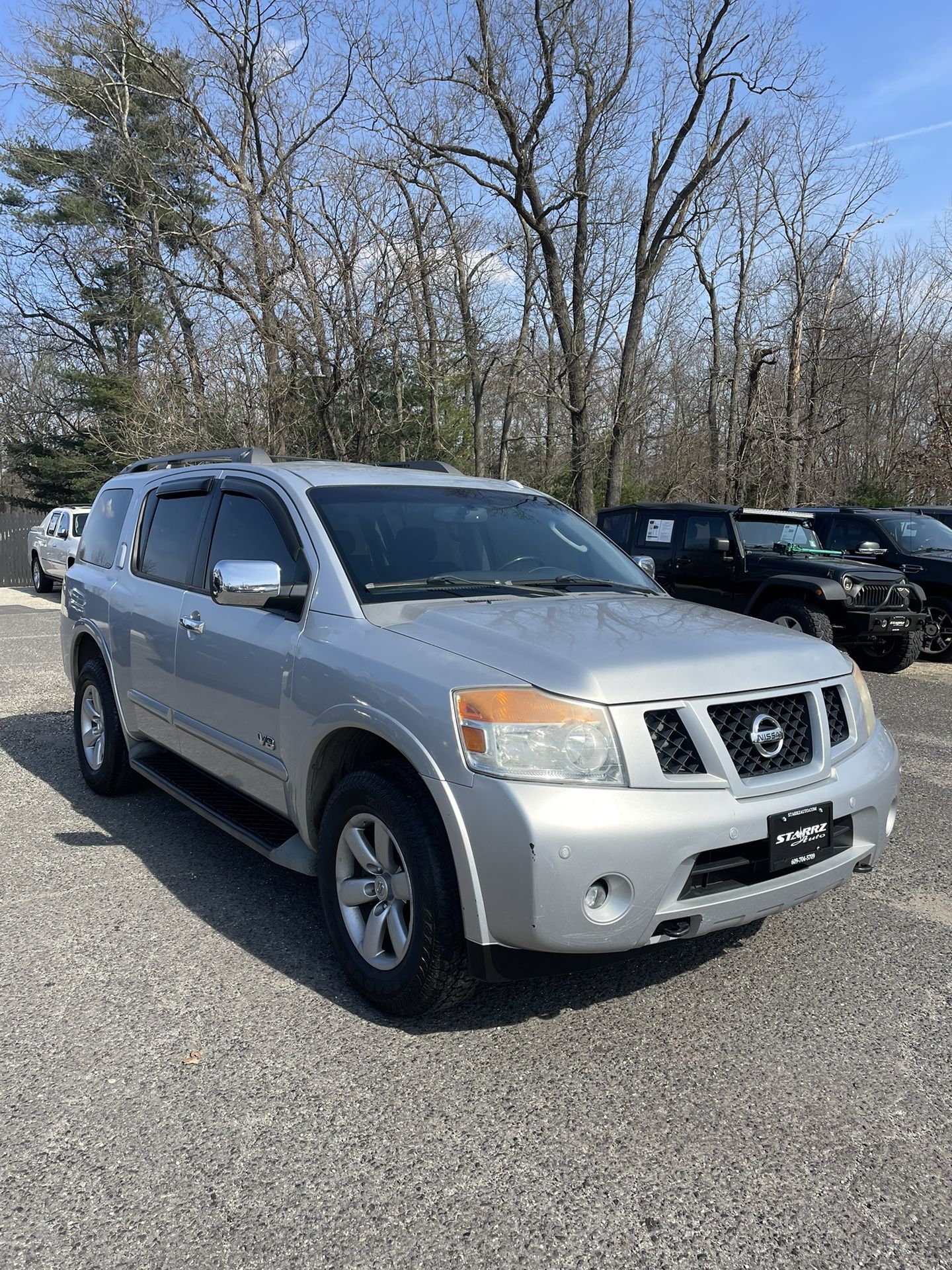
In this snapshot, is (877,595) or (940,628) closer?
(877,595)

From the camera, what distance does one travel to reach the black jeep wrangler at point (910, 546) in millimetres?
11805

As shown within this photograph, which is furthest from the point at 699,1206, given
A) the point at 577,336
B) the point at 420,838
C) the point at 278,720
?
the point at 577,336

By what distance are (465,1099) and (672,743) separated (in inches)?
45.7

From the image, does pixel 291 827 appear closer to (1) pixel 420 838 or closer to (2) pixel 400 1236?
(1) pixel 420 838

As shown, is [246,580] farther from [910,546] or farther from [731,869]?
[910,546]

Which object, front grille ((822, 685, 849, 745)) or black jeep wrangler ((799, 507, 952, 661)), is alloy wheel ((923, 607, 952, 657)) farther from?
front grille ((822, 685, 849, 745))

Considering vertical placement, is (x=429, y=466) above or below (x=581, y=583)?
above

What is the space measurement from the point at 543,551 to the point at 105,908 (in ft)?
7.90

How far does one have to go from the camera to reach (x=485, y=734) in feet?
9.37

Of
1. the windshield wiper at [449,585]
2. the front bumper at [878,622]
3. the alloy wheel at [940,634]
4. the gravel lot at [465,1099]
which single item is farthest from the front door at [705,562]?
the windshield wiper at [449,585]

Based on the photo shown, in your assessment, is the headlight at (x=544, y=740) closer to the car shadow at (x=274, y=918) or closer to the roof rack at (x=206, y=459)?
the car shadow at (x=274, y=918)

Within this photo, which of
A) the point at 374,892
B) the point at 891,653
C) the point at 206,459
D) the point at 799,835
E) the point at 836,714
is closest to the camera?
the point at 799,835

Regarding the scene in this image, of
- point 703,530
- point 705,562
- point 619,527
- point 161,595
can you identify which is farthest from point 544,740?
point 619,527

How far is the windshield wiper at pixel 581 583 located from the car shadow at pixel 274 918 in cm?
148
